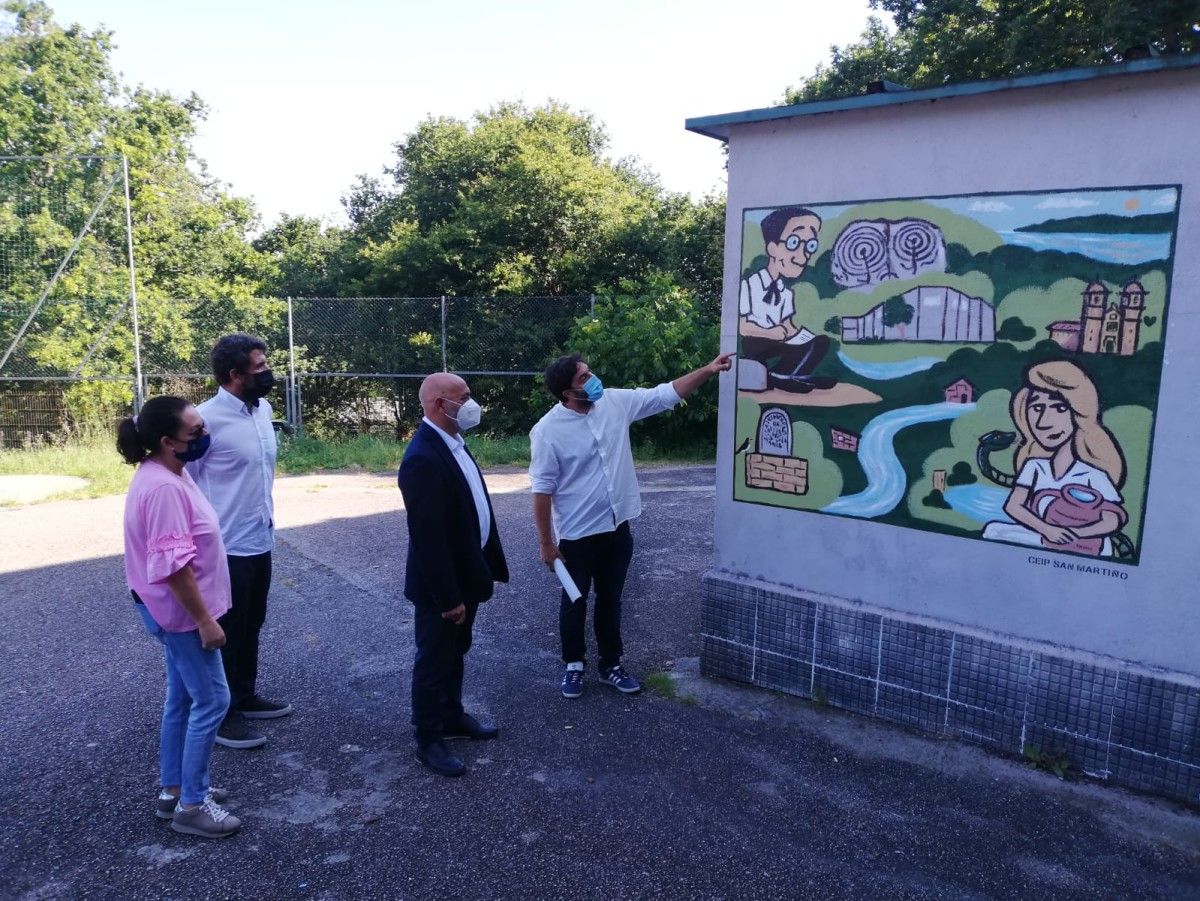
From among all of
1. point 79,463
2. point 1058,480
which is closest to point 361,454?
point 79,463

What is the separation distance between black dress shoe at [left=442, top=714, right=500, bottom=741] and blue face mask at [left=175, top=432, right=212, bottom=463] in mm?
1654

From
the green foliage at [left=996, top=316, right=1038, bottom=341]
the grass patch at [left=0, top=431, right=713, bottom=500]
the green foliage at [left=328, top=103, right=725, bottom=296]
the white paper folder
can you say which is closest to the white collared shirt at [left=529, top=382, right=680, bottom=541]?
the white paper folder

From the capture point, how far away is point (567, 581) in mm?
4285

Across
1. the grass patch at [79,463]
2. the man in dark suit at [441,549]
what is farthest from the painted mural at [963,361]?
Result: the grass patch at [79,463]

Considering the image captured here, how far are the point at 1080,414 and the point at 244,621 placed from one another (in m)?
3.74

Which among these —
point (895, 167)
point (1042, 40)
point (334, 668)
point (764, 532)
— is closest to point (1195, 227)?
point (895, 167)

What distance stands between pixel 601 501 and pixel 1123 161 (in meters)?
2.62

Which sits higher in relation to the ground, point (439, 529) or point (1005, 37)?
point (1005, 37)

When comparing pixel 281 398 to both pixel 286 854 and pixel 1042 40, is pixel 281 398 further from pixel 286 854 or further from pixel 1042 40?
pixel 1042 40

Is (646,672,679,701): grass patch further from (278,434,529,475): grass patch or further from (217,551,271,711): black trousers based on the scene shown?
(278,434,529,475): grass patch

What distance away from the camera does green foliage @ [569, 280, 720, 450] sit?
40.7 ft

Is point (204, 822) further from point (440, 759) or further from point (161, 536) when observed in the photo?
point (161, 536)

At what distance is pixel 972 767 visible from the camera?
3.79 m

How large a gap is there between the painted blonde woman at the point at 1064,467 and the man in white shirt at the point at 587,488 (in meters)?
1.45
